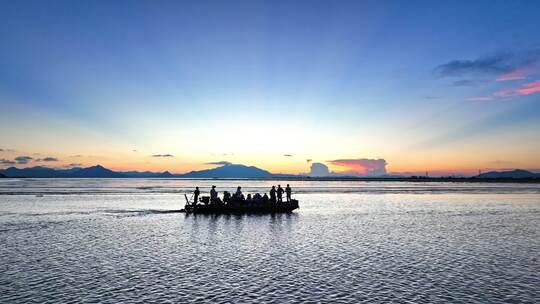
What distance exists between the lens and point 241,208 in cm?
5375

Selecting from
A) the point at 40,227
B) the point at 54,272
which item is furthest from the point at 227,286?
the point at 40,227

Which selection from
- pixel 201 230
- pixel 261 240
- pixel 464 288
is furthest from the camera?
pixel 201 230

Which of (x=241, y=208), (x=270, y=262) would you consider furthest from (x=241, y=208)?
(x=270, y=262)

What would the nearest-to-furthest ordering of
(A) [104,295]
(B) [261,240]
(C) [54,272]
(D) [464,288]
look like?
1. (A) [104,295]
2. (D) [464,288]
3. (C) [54,272]
4. (B) [261,240]

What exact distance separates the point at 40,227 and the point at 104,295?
83.9 ft

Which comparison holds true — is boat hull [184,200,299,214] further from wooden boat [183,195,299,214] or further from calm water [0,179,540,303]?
calm water [0,179,540,303]

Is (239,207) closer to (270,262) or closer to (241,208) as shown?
(241,208)

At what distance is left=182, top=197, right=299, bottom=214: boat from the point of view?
5328cm

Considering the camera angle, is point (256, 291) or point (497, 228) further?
point (497, 228)

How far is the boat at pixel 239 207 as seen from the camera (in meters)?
53.3

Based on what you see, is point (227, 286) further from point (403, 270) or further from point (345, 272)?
point (403, 270)

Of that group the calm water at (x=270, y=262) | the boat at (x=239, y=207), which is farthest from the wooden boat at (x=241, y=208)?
the calm water at (x=270, y=262)

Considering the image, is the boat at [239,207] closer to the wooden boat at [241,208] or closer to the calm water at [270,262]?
the wooden boat at [241,208]

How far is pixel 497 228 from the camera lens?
3756cm
